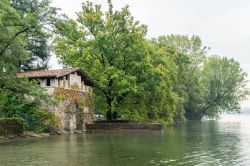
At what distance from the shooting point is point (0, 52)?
121 feet

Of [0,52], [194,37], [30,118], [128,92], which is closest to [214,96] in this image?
[194,37]

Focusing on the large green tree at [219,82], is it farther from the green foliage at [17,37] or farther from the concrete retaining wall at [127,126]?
the green foliage at [17,37]

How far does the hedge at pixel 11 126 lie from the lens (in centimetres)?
4025

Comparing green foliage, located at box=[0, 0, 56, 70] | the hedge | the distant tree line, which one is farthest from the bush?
green foliage, located at box=[0, 0, 56, 70]

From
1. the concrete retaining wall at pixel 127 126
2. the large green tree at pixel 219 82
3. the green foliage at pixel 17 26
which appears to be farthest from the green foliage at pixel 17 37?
the large green tree at pixel 219 82

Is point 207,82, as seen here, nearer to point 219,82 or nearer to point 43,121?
point 219,82

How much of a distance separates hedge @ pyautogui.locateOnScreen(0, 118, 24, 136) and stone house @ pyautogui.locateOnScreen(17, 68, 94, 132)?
5819mm

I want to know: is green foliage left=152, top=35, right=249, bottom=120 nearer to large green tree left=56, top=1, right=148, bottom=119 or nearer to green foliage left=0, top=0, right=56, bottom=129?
large green tree left=56, top=1, right=148, bottom=119

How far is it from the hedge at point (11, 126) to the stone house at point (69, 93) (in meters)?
5.82

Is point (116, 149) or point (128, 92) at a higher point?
point (128, 92)

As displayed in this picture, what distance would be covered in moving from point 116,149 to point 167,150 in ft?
13.1

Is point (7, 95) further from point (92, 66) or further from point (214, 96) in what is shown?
A: point (214, 96)

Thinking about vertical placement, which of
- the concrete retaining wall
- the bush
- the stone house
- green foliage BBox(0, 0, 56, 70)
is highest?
green foliage BBox(0, 0, 56, 70)

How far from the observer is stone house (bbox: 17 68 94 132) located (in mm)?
50188
